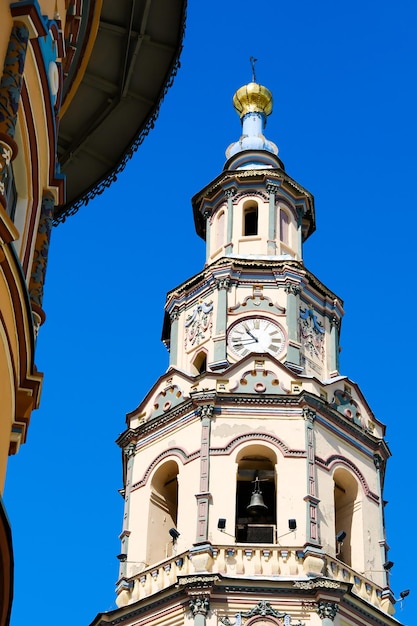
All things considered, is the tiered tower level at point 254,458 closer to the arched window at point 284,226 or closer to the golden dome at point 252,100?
the arched window at point 284,226

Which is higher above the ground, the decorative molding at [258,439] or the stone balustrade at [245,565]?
the decorative molding at [258,439]

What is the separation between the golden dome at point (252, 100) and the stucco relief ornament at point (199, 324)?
8438 mm

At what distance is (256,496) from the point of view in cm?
2397

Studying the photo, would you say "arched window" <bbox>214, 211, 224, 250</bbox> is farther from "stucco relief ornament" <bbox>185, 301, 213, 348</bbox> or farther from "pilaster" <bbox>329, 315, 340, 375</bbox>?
"pilaster" <bbox>329, 315, 340, 375</bbox>

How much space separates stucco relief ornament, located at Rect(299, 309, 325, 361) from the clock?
544mm

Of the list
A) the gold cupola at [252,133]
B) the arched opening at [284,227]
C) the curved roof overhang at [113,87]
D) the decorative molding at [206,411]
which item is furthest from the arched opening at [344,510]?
the curved roof overhang at [113,87]

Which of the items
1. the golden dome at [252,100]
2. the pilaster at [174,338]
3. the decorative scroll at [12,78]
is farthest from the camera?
the golden dome at [252,100]

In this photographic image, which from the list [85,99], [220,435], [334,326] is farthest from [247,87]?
[85,99]

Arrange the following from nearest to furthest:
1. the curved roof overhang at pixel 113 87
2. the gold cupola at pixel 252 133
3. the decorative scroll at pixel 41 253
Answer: the decorative scroll at pixel 41 253 → the curved roof overhang at pixel 113 87 → the gold cupola at pixel 252 133

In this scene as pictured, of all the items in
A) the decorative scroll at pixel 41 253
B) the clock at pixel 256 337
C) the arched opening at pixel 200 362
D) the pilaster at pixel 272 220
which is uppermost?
the pilaster at pixel 272 220

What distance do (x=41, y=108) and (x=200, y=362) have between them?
59.3ft

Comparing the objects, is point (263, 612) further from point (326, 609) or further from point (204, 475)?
point (204, 475)

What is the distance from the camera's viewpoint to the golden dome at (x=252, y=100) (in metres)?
35.4

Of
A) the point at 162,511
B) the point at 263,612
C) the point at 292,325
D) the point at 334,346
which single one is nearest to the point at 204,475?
the point at 162,511
